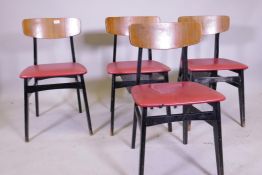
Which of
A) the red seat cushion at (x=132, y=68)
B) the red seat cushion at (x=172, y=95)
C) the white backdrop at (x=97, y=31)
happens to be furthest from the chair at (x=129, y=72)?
the white backdrop at (x=97, y=31)

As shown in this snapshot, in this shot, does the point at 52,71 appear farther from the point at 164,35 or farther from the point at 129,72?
the point at 164,35

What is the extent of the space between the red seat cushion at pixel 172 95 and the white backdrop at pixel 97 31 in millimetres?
1285

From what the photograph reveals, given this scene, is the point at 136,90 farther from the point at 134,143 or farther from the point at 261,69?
the point at 261,69

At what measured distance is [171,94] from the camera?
1.54m

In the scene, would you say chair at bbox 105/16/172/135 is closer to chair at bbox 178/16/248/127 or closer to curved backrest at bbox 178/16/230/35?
chair at bbox 178/16/248/127

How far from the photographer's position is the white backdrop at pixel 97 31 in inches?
108

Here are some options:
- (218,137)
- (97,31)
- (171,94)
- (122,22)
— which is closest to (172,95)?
(171,94)

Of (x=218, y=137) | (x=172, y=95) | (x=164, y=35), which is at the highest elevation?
(x=164, y=35)

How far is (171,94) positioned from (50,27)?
1249 mm

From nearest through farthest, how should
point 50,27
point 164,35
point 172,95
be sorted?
1. point 172,95
2. point 164,35
3. point 50,27

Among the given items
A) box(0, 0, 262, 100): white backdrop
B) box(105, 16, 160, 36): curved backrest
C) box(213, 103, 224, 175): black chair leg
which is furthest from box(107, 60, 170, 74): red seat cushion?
box(0, 0, 262, 100): white backdrop

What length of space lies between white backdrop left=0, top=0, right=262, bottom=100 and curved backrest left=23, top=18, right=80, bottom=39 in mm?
471

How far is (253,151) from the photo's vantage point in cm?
187

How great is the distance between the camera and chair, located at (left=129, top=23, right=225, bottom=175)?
1453 mm
